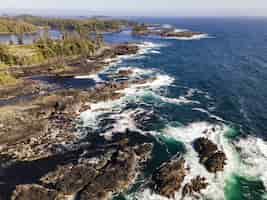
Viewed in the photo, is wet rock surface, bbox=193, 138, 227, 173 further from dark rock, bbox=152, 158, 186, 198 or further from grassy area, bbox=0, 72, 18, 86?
grassy area, bbox=0, 72, 18, 86

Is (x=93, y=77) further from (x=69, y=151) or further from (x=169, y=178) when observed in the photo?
(x=169, y=178)

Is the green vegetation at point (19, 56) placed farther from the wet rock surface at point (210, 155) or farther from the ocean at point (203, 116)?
the wet rock surface at point (210, 155)

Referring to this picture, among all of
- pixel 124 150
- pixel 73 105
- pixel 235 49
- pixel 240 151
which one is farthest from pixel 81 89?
pixel 235 49

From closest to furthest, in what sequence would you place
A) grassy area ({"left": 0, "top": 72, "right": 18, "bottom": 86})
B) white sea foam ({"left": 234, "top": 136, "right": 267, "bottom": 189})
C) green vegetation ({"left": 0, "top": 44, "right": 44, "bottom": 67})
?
white sea foam ({"left": 234, "top": 136, "right": 267, "bottom": 189}) → grassy area ({"left": 0, "top": 72, "right": 18, "bottom": 86}) → green vegetation ({"left": 0, "top": 44, "right": 44, "bottom": 67})

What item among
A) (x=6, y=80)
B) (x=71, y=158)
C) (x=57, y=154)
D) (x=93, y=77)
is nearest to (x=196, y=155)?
(x=71, y=158)

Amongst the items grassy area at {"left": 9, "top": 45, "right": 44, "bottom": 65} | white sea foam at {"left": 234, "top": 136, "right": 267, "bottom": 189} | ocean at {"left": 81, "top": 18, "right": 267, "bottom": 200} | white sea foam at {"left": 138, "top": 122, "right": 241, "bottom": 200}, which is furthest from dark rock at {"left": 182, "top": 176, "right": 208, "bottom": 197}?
grassy area at {"left": 9, "top": 45, "right": 44, "bottom": 65}

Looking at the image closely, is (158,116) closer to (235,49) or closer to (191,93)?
(191,93)

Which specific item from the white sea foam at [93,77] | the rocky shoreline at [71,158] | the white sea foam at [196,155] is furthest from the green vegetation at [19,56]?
the white sea foam at [196,155]
